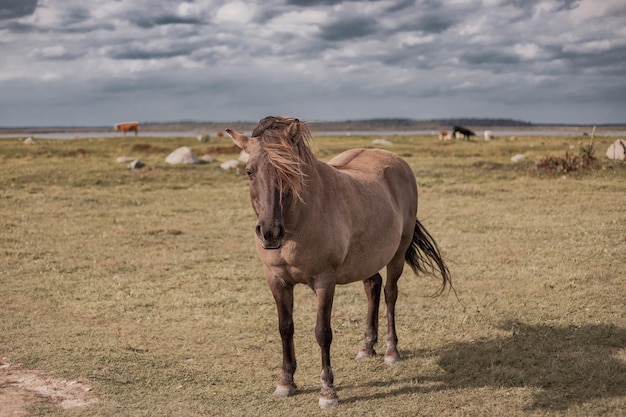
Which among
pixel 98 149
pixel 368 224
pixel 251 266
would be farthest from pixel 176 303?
pixel 98 149

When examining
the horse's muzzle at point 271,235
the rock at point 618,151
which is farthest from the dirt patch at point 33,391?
the rock at point 618,151

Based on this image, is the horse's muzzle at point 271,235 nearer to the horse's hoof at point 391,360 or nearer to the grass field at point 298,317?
the grass field at point 298,317

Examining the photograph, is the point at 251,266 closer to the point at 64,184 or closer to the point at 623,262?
the point at 623,262

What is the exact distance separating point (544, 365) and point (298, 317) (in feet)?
12.8

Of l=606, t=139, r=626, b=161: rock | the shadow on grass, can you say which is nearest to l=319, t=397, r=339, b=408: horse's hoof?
the shadow on grass

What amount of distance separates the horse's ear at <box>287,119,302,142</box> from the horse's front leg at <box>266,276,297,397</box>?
1574mm

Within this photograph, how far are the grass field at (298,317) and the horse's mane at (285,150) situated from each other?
2.57 metres

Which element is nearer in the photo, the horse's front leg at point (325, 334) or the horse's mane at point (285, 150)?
the horse's mane at point (285, 150)

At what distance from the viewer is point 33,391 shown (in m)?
7.17

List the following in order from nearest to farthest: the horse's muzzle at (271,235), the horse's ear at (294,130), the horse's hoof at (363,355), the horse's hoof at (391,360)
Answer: the horse's muzzle at (271,235)
the horse's ear at (294,130)
the horse's hoof at (391,360)
the horse's hoof at (363,355)

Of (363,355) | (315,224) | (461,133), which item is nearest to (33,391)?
(315,224)

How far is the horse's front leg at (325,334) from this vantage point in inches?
256

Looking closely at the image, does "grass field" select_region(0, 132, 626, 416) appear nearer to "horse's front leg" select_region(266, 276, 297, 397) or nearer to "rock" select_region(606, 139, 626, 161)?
"horse's front leg" select_region(266, 276, 297, 397)

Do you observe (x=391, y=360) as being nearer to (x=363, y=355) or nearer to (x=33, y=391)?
(x=363, y=355)
